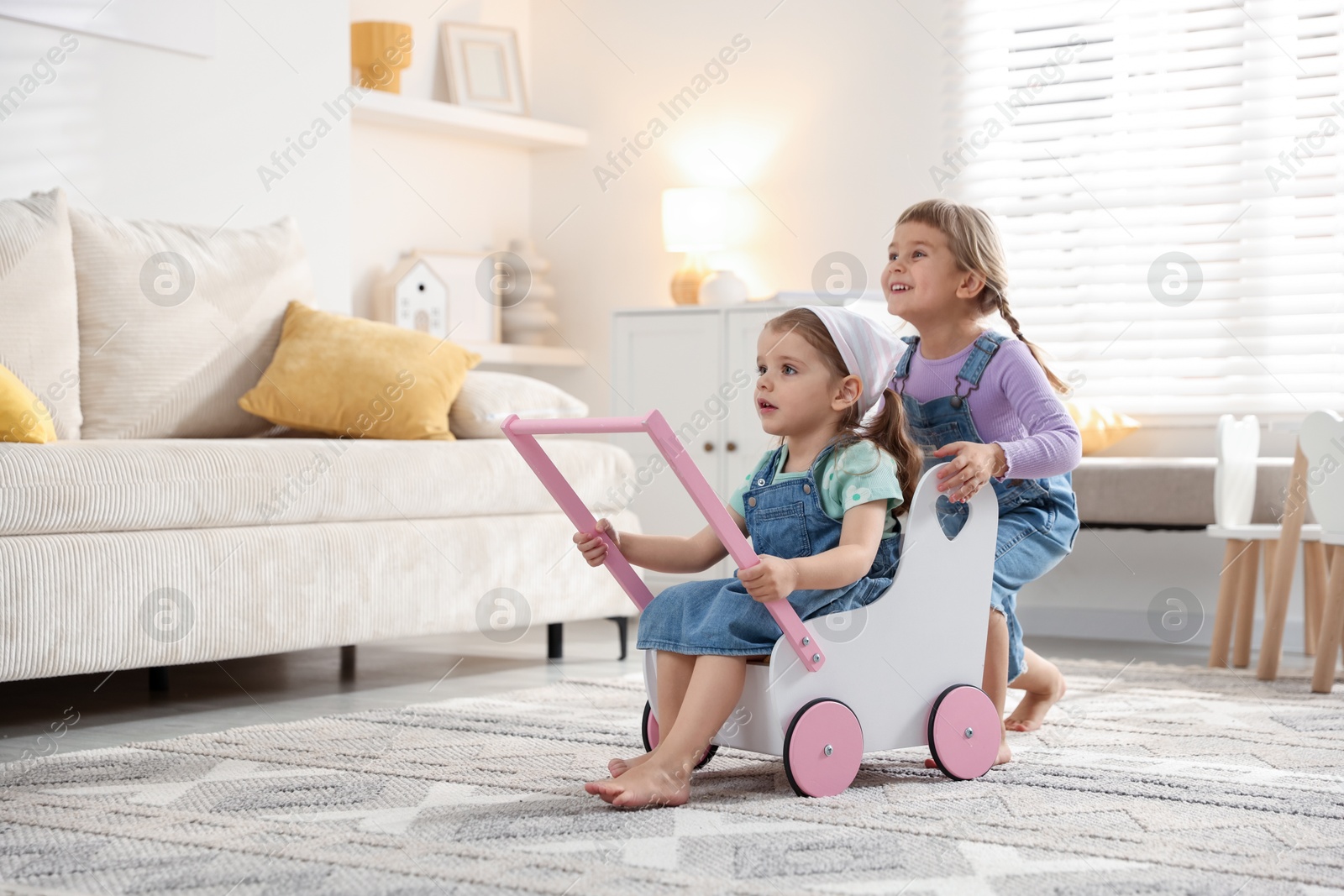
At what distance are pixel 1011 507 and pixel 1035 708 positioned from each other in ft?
1.14

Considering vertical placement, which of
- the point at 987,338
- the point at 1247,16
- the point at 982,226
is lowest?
the point at 987,338

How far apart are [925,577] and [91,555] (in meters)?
1.20

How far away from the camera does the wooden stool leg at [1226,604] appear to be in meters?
2.84

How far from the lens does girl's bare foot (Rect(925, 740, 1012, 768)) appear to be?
171 centimetres

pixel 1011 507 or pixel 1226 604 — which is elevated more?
pixel 1011 507

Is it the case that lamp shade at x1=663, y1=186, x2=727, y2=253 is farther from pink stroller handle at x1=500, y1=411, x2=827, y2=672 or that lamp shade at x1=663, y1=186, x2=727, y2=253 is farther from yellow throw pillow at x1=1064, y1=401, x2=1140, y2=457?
pink stroller handle at x1=500, y1=411, x2=827, y2=672

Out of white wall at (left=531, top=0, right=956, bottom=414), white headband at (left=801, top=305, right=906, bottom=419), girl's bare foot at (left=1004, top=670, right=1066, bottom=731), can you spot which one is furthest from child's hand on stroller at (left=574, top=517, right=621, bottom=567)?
white wall at (left=531, top=0, right=956, bottom=414)

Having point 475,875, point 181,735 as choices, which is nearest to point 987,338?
point 475,875

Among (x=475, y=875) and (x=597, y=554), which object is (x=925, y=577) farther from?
(x=475, y=875)

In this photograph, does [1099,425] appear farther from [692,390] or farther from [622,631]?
[622,631]

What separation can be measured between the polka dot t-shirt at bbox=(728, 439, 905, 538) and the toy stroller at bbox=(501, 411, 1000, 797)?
4 centimetres

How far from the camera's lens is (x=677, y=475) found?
4.65ft

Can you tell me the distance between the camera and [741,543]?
141 centimetres

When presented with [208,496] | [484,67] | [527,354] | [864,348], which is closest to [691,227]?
[527,354]
